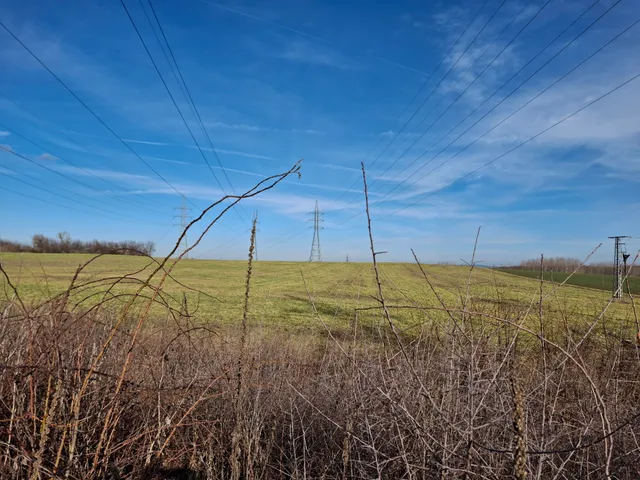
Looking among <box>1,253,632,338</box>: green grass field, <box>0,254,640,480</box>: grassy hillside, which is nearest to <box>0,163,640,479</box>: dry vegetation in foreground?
<box>0,254,640,480</box>: grassy hillside

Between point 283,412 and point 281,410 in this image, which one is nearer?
point 283,412

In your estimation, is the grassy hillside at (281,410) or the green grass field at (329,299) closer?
the grassy hillside at (281,410)

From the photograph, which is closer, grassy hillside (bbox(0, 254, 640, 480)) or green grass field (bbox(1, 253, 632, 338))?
grassy hillside (bbox(0, 254, 640, 480))

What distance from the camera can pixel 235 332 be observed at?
31.3 ft

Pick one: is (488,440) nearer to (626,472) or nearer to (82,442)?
(626,472)

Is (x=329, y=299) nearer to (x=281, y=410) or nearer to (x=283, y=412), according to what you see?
(x=281, y=410)

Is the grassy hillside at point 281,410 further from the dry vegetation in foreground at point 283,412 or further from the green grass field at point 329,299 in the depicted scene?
the green grass field at point 329,299

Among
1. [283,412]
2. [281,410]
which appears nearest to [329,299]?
[281,410]

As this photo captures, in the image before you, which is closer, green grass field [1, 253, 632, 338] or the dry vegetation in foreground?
the dry vegetation in foreground

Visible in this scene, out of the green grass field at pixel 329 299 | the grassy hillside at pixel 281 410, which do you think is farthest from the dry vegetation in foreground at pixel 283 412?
the green grass field at pixel 329 299

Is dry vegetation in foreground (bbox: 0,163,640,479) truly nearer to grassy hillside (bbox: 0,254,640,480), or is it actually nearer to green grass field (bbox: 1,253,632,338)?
grassy hillside (bbox: 0,254,640,480)

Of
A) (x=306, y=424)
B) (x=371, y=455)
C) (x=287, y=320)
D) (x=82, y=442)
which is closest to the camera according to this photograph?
(x=82, y=442)

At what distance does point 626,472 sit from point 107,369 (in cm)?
499

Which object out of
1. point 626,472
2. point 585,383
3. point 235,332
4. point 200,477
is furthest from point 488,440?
point 235,332
